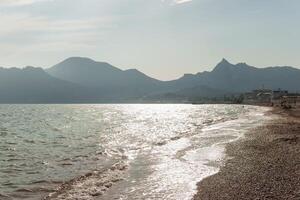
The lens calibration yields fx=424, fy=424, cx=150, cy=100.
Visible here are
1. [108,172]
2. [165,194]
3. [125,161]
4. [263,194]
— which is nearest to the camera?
[263,194]

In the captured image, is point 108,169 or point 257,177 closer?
point 257,177

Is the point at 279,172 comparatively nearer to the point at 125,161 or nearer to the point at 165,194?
the point at 165,194

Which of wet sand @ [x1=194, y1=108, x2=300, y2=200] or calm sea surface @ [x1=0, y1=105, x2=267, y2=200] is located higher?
wet sand @ [x1=194, y1=108, x2=300, y2=200]

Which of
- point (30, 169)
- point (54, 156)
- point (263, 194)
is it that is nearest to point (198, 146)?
point (54, 156)

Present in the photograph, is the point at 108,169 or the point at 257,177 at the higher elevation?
the point at 257,177

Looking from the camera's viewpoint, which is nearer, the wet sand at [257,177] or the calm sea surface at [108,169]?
the wet sand at [257,177]

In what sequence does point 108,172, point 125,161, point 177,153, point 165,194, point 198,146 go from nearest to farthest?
1. point 165,194
2. point 108,172
3. point 125,161
4. point 177,153
5. point 198,146

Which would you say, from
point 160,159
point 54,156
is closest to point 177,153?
point 160,159

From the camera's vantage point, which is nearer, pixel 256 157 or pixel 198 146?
pixel 256 157

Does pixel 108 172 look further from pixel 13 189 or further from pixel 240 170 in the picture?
pixel 240 170

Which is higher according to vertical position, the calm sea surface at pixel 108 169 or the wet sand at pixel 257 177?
the wet sand at pixel 257 177

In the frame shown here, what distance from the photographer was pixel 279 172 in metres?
26.3

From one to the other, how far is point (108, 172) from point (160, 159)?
7117 mm

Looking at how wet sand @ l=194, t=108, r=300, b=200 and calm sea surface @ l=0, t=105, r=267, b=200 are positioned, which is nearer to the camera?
wet sand @ l=194, t=108, r=300, b=200
